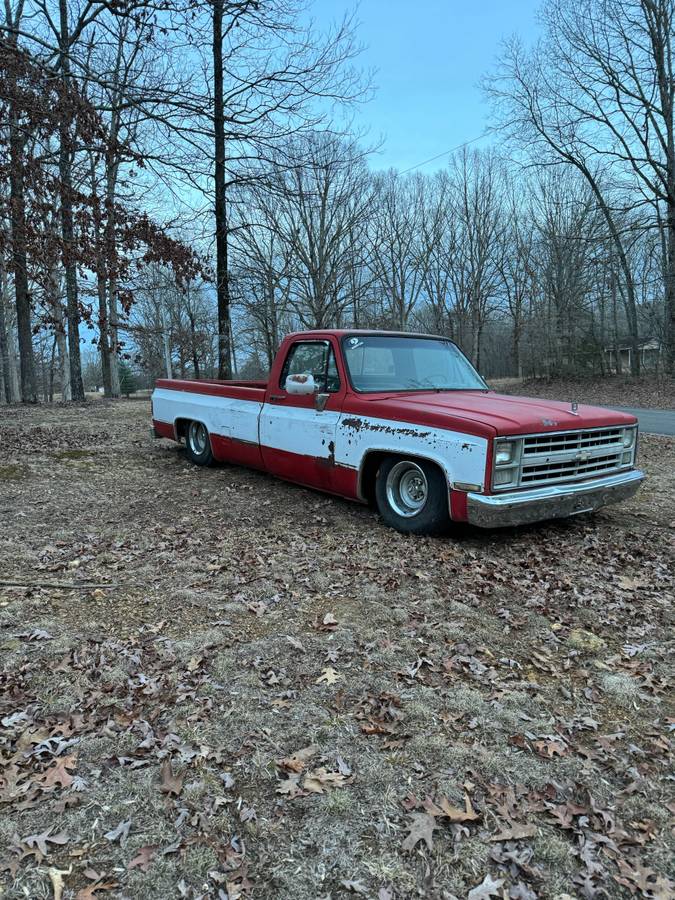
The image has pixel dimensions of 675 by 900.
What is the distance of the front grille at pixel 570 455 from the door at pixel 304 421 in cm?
192

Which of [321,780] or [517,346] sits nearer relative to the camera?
[321,780]

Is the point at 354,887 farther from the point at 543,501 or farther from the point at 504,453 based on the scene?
the point at 543,501

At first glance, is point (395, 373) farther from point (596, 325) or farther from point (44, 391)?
point (44, 391)

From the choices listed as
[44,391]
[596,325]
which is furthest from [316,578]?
[44,391]

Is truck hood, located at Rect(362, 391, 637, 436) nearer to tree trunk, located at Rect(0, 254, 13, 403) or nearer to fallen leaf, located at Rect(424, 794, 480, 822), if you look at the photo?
fallen leaf, located at Rect(424, 794, 480, 822)

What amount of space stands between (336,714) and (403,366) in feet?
13.3

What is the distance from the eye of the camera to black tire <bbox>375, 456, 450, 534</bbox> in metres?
4.86

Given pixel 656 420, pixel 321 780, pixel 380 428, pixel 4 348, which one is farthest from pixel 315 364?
pixel 4 348

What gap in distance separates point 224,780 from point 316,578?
80.3 inches

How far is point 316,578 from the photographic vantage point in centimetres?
427

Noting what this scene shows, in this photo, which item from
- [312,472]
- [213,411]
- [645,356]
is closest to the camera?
[312,472]

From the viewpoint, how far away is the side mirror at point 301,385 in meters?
5.64

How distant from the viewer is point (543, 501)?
4543mm

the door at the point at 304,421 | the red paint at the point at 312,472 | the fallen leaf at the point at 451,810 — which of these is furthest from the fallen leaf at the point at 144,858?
the door at the point at 304,421
